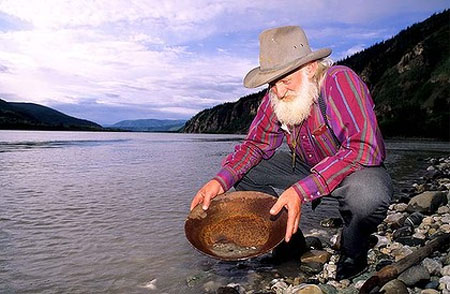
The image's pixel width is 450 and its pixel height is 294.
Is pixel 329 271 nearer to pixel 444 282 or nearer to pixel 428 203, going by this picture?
pixel 444 282

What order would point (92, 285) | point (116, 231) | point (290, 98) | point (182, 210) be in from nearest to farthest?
point (290, 98), point (92, 285), point (116, 231), point (182, 210)

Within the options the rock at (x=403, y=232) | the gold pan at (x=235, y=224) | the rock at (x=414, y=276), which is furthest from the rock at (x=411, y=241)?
the gold pan at (x=235, y=224)

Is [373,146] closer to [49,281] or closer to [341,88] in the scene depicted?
[341,88]

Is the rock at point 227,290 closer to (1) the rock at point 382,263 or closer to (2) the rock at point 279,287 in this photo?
(2) the rock at point 279,287

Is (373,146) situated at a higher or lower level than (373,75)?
lower

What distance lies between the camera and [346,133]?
3.02m

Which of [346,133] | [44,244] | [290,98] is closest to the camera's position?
[346,133]

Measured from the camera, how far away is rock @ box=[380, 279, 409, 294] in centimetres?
294

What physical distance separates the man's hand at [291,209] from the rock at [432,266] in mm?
1531

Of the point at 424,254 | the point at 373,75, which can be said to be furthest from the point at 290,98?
the point at 373,75

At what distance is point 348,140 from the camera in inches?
117

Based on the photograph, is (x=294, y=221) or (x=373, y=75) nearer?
(x=294, y=221)

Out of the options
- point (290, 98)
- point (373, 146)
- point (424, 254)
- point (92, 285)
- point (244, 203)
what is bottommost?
point (92, 285)

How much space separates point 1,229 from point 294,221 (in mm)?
4987
